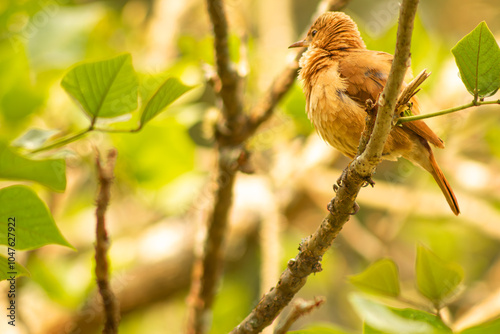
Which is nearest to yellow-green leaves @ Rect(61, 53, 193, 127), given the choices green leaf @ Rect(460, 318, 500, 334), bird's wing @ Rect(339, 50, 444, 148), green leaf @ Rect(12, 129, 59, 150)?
green leaf @ Rect(12, 129, 59, 150)

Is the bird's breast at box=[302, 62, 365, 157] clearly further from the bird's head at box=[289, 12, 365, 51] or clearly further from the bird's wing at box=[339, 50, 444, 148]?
the bird's head at box=[289, 12, 365, 51]

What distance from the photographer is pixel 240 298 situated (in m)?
3.67

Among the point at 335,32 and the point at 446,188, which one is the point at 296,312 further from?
the point at 335,32

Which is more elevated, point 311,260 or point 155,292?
point 311,260

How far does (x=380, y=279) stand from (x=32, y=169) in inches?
40.2

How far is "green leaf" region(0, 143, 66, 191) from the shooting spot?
1.48 meters

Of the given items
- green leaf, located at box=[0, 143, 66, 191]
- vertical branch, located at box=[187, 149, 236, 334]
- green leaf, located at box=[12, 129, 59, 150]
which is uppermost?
green leaf, located at box=[12, 129, 59, 150]

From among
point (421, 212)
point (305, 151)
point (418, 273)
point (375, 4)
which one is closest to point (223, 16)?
point (418, 273)

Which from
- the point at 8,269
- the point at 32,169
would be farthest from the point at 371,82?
the point at 8,269

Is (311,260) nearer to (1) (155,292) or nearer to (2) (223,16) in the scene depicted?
(2) (223,16)

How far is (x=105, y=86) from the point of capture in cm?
159

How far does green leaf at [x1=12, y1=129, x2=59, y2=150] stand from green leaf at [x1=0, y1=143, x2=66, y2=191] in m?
0.14

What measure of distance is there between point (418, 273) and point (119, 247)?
2.84 m

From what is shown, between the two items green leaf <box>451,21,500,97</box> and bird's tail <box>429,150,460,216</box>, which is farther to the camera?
bird's tail <box>429,150,460,216</box>
